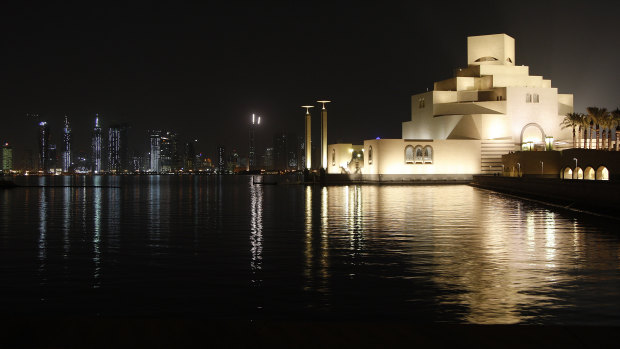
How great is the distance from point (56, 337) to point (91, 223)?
19206mm

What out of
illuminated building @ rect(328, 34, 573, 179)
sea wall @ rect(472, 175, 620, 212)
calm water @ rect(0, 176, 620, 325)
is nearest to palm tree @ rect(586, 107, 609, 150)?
illuminated building @ rect(328, 34, 573, 179)

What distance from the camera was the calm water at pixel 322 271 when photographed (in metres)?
8.16

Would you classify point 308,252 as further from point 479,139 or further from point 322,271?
point 479,139

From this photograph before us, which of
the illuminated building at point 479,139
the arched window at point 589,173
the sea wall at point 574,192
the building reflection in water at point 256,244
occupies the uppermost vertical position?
the illuminated building at point 479,139

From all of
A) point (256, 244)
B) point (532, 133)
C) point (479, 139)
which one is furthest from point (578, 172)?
point (256, 244)

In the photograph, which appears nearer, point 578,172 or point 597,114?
point 578,172

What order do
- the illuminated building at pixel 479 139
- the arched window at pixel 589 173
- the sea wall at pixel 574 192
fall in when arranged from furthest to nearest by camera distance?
the illuminated building at pixel 479 139 < the arched window at pixel 589 173 < the sea wall at pixel 574 192

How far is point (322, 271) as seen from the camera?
11.4 metres

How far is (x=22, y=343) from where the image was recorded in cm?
460

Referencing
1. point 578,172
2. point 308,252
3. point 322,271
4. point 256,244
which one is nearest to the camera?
point 322,271

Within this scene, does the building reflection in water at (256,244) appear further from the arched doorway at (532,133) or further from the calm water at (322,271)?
the arched doorway at (532,133)

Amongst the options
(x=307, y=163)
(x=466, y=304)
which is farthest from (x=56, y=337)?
(x=307, y=163)

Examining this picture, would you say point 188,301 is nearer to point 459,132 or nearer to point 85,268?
point 85,268

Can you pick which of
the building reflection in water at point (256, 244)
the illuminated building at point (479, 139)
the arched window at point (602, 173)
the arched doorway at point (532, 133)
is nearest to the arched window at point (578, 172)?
the arched window at point (602, 173)
